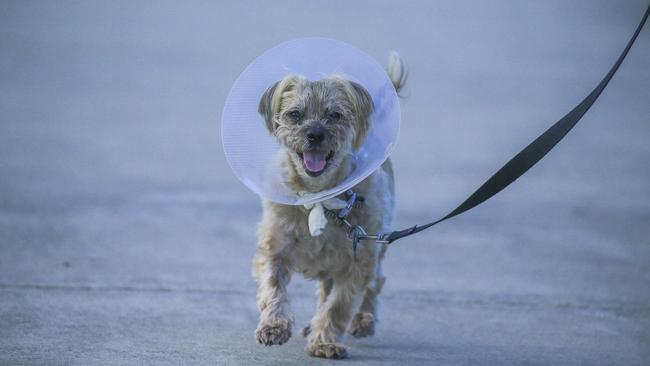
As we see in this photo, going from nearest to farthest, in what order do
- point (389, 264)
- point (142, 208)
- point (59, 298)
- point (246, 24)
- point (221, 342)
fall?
1. point (221, 342)
2. point (59, 298)
3. point (389, 264)
4. point (142, 208)
5. point (246, 24)

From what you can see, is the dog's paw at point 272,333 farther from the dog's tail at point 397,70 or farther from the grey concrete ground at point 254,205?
the dog's tail at point 397,70

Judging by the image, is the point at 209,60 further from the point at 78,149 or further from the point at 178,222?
the point at 178,222

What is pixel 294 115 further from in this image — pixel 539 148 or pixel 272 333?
pixel 539 148

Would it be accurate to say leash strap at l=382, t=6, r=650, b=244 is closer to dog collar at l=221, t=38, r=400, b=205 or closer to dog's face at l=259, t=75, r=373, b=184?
dog collar at l=221, t=38, r=400, b=205

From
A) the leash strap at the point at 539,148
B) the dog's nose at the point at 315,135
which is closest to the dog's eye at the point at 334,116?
the dog's nose at the point at 315,135

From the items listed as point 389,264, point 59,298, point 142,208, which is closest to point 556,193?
point 389,264

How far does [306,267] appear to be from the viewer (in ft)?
18.9

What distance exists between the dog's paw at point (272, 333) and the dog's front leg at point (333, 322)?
11.0 inches

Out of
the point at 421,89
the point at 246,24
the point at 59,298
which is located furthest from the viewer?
the point at 246,24

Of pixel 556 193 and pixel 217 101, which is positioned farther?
pixel 217 101

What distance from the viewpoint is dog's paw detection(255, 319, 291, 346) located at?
5195 millimetres

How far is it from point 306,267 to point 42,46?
17.6 metres

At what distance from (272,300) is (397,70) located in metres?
1.81

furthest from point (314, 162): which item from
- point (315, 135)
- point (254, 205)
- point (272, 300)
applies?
point (254, 205)
